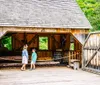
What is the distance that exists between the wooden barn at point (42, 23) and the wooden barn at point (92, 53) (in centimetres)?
97

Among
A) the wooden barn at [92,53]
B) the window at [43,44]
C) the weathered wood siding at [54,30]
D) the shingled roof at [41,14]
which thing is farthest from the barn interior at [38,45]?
the window at [43,44]

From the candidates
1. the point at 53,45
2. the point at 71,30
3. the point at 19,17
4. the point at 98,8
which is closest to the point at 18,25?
the point at 19,17

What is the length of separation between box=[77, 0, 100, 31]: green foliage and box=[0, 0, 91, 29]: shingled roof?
30.7 ft

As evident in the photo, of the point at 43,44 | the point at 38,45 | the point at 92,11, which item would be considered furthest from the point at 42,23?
the point at 92,11

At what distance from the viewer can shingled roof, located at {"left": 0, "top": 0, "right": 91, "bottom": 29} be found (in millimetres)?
18297

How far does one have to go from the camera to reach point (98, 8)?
30.9 m

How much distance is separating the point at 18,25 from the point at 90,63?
17.2ft

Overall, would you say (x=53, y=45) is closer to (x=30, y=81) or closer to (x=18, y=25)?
(x=18, y=25)

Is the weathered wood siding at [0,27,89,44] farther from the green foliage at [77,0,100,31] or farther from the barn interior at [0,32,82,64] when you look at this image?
the green foliage at [77,0,100,31]

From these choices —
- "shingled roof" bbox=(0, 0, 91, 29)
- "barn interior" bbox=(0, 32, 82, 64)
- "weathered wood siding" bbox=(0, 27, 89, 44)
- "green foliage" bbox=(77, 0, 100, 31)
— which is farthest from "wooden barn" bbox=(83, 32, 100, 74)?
"green foliage" bbox=(77, 0, 100, 31)

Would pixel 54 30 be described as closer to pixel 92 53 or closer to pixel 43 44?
pixel 92 53

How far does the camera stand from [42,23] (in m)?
18.5

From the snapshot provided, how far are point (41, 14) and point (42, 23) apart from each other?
1174 millimetres

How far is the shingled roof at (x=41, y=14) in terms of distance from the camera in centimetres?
1830
